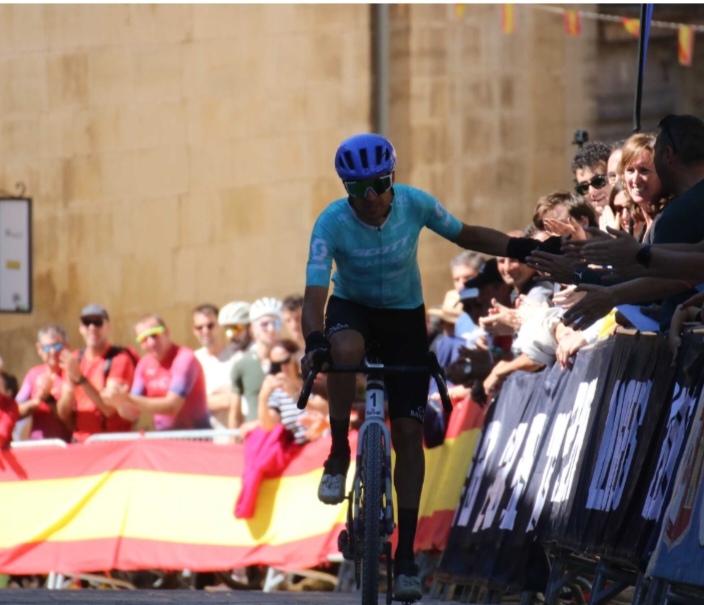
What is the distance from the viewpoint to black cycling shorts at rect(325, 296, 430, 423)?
8.75m

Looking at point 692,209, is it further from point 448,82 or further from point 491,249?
point 448,82

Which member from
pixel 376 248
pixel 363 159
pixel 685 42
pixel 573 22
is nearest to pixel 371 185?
pixel 363 159

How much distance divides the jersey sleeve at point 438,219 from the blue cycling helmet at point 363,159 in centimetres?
40

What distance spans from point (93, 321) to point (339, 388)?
7574 mm

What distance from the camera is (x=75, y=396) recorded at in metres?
15.5

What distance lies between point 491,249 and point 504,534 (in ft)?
7.51

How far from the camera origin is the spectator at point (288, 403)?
13438 millimetres

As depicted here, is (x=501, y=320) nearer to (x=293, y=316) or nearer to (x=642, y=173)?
(x=642, y=173)

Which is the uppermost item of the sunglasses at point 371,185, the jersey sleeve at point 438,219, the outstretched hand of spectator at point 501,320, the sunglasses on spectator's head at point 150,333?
the sunglasses at point 371,185

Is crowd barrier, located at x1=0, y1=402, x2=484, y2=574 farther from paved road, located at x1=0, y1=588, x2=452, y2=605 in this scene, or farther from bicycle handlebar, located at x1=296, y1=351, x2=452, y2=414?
bicycle handlebar, located at x1=296, y1=351, x2=452, y2=414

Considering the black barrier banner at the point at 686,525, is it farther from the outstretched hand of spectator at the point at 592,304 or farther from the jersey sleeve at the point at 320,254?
the jersey sleeve at the point at 320,254

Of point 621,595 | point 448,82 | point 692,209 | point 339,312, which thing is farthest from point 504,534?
point 448,82

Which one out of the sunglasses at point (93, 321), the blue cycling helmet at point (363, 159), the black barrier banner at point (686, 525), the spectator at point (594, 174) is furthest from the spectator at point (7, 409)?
the black barrier banner at point (686, 525)

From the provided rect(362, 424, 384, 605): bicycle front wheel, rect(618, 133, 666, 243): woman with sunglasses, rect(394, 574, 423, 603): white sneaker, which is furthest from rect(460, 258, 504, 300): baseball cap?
rect(394, 574, 423, 603): white sneaker
